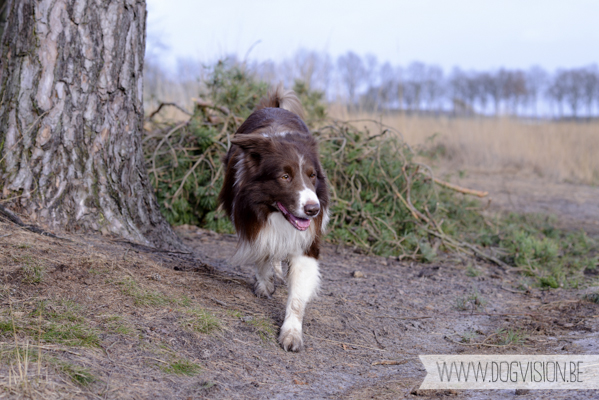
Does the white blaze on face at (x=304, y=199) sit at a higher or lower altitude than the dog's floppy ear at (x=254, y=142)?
lower

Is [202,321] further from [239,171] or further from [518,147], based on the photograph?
[518,147]

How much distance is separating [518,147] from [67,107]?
11.3 metres

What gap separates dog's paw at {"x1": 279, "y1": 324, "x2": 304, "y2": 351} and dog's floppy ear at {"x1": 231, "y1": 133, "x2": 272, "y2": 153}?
116 cm

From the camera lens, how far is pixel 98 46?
3.86m

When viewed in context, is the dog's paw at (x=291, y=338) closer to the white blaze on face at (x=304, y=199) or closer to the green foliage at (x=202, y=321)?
the green foliage at (x=202, y=321)

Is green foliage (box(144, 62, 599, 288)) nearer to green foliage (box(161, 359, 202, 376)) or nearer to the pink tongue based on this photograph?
the pink tongue

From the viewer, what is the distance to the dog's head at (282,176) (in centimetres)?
324

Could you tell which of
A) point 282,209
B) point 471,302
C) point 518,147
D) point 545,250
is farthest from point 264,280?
point 518,147

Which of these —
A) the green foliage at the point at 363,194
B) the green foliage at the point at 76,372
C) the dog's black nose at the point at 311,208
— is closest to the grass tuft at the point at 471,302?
the green foliage at the point at 363,194

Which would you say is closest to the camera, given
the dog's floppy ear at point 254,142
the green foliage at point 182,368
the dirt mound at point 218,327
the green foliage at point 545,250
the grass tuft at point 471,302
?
the dirt mound at point 218,327

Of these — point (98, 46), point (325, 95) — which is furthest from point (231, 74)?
point (98, 46)

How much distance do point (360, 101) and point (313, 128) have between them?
2475mm

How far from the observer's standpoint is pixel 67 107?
378 centimetres

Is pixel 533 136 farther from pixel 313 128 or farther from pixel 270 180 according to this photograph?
pixel 270 180
